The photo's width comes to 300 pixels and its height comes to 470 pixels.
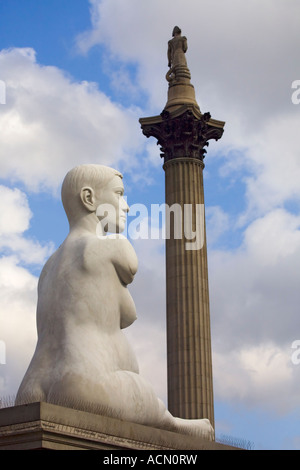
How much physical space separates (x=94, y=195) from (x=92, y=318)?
1452 millimetres

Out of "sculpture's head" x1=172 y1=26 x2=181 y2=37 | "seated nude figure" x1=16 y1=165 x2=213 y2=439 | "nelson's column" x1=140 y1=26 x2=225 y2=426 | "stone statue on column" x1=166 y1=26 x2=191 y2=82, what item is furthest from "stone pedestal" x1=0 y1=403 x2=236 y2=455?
"sculpture's head" x1=172 y1=26 x2=181 y2=37

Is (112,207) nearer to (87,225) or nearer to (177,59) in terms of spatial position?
(87,225)

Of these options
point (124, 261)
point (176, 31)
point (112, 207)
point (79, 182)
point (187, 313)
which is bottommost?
point (124, 261)

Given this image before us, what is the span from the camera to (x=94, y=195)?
8500 millimetres

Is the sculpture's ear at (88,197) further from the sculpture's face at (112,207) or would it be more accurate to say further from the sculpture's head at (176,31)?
the sculpture's head at (176,31)

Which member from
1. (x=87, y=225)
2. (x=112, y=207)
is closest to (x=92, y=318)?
(x=87, y=225)

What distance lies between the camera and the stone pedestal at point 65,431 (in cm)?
647

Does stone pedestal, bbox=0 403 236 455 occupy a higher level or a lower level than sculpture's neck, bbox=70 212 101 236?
lower

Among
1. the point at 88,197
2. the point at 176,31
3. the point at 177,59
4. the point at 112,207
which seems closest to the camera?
the point at 88,197

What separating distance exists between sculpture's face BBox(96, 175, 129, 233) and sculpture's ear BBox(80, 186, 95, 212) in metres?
0.09

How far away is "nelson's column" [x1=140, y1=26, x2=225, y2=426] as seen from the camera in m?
22.8

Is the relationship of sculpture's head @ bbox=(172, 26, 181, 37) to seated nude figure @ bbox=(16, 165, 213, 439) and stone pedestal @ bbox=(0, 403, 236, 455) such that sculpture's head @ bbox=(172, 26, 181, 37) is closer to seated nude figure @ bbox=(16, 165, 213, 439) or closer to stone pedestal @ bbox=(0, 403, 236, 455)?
seated nude figure @ bbox=(16, 165, 213, 439)

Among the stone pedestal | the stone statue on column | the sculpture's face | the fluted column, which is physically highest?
the stone statue on column

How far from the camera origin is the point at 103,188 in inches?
335
